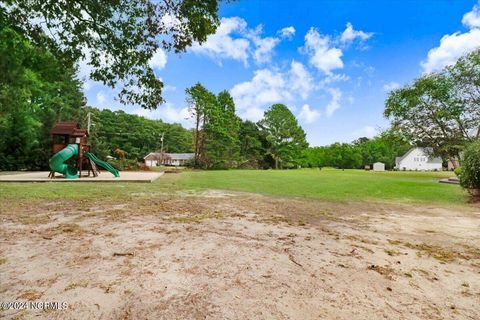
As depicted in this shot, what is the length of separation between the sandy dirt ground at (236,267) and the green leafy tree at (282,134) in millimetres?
40843

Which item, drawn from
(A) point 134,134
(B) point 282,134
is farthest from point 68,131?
(A) point 134,134

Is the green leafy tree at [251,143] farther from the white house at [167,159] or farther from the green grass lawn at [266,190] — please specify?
the green grass lawn at [266,190]

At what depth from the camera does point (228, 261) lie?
2.89 meters

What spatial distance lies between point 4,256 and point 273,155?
145 ft

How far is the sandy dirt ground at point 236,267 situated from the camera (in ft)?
6.48

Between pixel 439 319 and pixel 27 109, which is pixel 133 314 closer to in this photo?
pixel 439 319

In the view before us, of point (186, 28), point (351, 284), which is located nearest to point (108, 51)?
point (186, 28)

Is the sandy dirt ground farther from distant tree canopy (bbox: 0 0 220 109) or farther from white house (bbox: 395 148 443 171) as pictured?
white house (bbox: 395 148 443 171)

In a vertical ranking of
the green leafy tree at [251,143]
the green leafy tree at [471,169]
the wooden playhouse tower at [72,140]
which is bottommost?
the green leafy tree at [471,169]

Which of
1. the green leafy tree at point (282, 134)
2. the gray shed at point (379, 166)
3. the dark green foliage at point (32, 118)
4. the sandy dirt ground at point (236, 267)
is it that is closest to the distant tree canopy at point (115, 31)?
the sandy dirt ground at point (236, 267)

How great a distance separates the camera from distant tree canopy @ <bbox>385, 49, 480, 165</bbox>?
2188 centimetres

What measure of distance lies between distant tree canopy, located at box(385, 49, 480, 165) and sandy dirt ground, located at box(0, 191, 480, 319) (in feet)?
73.6

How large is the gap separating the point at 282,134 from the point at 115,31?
136ft

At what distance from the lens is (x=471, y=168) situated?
8.95 metres
